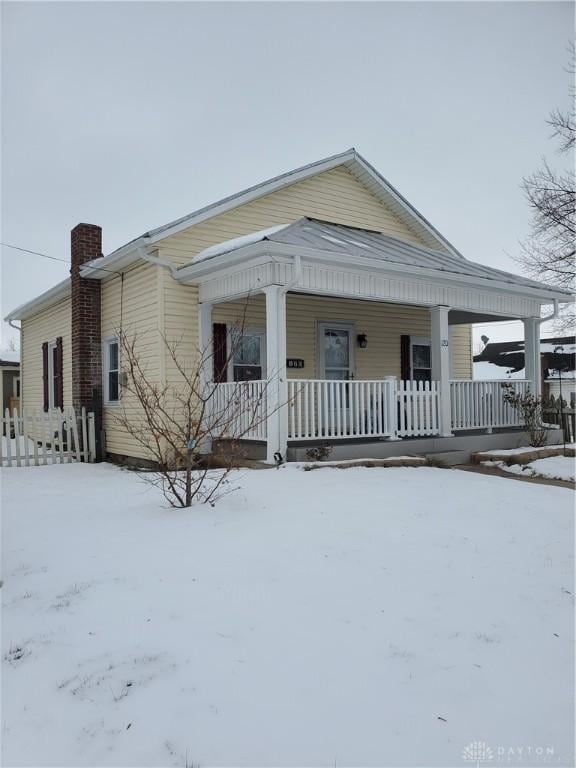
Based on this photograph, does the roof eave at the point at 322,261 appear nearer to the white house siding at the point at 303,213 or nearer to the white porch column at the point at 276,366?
the white porch column at the point at 276,366

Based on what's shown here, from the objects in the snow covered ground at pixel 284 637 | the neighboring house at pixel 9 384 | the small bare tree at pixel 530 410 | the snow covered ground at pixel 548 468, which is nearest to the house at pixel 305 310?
the small bare tree at pixel 530 410

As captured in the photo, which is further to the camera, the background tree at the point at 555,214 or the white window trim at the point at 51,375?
the background tree at the point at 555,214

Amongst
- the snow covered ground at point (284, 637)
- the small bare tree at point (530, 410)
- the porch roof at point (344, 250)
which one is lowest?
the snow covered ground at point (284, 637)

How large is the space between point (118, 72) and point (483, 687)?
16378 mm

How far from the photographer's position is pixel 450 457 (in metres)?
10.3

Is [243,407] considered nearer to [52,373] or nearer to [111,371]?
[111,371]

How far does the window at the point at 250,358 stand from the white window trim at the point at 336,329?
1.54 metres

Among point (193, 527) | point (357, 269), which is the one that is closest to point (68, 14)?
point (357, 269)

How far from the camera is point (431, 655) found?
9.97 ft

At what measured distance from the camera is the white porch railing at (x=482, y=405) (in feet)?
37.0

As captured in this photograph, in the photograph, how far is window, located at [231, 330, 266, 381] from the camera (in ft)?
36.8

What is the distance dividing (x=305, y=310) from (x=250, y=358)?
183 centimetres

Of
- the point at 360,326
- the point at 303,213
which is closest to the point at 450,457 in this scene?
the point at 360,326

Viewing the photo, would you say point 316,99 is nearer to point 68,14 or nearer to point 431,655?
point 68,14
